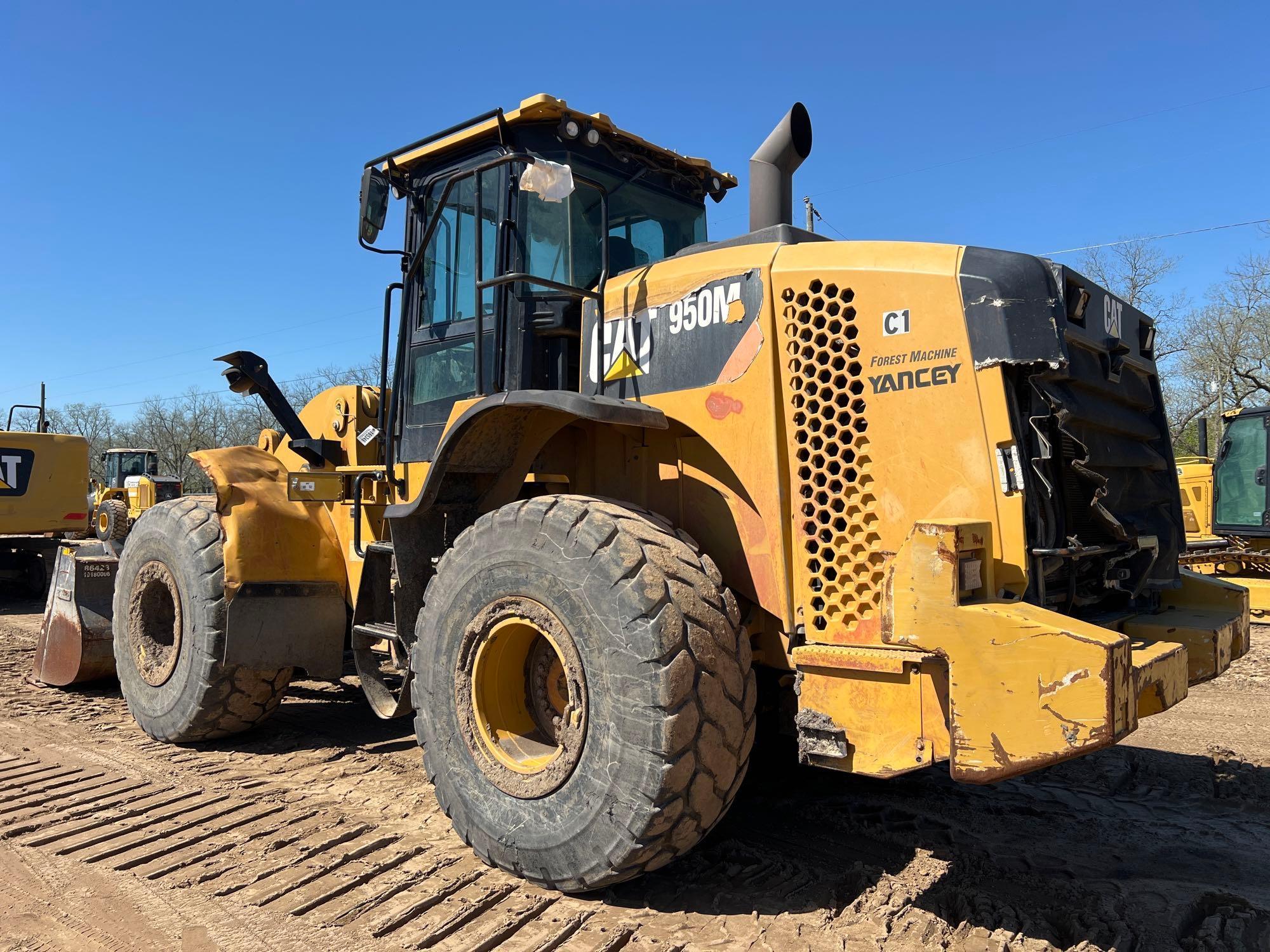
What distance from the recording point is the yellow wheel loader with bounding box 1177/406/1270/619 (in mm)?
11367

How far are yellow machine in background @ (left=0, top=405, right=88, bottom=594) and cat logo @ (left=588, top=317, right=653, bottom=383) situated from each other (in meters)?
12.9

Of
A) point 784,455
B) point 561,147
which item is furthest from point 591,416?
point 561,147

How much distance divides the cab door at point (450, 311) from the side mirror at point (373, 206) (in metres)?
0.22

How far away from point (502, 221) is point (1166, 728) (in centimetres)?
529

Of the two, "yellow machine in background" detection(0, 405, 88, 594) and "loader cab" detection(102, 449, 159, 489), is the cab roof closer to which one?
"yellow machine in background" detection(0, 405, 88, 594)

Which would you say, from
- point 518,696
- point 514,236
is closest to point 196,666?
point 518,696

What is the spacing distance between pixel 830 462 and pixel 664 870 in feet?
5.52

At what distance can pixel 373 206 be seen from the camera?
4934 mm

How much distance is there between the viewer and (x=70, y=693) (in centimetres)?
694

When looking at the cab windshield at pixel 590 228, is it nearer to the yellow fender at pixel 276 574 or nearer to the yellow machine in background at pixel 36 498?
the yellow fender at pixel 276 574

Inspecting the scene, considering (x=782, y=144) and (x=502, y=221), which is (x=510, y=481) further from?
(x=782, y=144)

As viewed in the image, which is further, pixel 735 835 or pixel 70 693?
pixel 70 693

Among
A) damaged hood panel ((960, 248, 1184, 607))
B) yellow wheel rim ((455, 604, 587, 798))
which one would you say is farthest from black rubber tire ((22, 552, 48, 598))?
damaged hood panel ((960, 248, 1184, 607))

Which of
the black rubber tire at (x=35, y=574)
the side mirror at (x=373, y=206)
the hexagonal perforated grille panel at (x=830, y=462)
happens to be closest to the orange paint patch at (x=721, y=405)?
the hexagonal perforated grille panel at (x=830, y=462)
